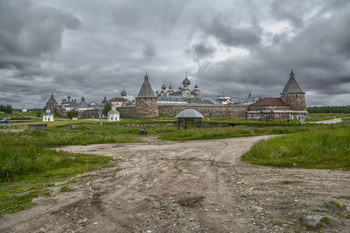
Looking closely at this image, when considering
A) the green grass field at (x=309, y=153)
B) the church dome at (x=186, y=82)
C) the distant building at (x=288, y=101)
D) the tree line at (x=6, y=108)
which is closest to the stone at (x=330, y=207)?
→ the green grass field at (x=309, y=153)

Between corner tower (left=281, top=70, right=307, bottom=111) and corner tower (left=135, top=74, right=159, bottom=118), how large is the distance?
26190 mm

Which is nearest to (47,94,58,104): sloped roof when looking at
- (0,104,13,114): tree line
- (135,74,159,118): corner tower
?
(0,104,13,114): tree line

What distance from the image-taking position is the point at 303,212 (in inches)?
156

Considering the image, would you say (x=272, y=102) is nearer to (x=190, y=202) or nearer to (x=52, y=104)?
(x=190, y=202)

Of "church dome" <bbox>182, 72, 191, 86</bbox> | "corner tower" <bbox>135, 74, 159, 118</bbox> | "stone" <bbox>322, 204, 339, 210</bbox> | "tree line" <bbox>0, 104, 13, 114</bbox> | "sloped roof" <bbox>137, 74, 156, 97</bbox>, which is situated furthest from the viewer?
"tree line" <bbox>0, 104, 13, 114</bbox>

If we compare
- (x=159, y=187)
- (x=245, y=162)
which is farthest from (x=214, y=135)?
(x=159, y=187)

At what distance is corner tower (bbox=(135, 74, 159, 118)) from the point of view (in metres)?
46.7

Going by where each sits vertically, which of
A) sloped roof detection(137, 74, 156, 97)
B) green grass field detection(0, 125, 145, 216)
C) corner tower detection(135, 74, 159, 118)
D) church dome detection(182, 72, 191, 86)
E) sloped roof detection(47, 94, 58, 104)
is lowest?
green grass field detection(0, 125, 145, 216)

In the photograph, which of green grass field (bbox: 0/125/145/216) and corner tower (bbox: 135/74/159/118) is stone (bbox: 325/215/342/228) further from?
corner tower (bbox: 135/74/159/118)

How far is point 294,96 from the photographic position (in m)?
47.0

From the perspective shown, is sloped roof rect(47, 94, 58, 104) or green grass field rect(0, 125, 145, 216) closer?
green grass field rect(0, 125, 145, 216)

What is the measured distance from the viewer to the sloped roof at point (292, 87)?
155 ft

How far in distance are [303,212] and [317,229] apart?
547 mm

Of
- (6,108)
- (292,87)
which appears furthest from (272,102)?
(6,108)
